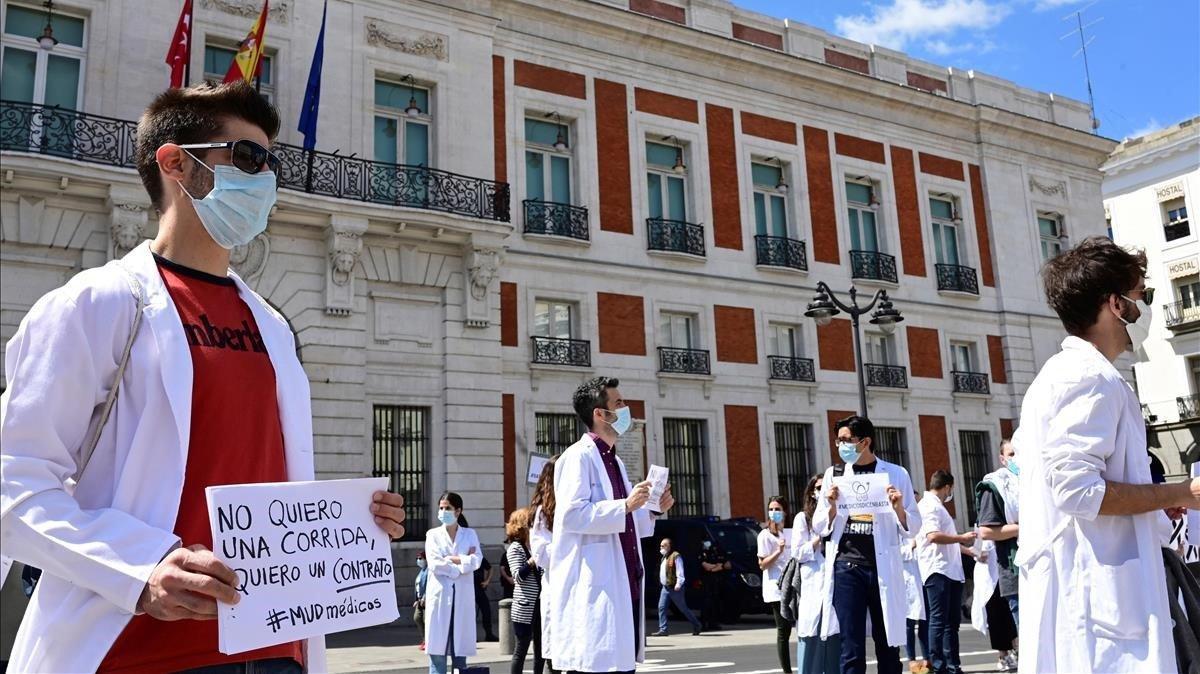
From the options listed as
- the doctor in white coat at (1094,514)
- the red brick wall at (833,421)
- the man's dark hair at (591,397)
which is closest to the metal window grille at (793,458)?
the red brick wall at (833,421)

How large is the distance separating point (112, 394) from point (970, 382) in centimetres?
2856

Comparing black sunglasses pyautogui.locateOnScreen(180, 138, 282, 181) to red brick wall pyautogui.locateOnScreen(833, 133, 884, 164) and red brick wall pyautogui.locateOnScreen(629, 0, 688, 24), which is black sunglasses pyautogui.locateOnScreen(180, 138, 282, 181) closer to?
red brick wall pyautogui.locateOnScreen(629, 0, 688, 24)

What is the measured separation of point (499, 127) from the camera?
72.4ft

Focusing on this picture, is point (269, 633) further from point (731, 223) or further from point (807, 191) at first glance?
point (807, 191)

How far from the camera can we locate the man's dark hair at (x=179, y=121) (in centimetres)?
271

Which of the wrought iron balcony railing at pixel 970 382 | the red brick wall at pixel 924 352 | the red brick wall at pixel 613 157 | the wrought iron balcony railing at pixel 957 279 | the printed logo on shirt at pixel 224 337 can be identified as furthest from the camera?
the wrought iron balcony railing at pixel 957 279

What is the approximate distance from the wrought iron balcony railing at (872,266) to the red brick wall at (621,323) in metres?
7.13

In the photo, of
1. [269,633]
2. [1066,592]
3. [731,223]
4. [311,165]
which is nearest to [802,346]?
[731,223]

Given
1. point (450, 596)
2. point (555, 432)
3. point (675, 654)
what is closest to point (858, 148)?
point (555, 432)

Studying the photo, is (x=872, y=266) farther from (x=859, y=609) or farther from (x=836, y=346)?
(x=859, y=609)

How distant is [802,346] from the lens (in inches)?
1010

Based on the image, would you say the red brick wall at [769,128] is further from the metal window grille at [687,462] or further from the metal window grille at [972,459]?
the metal window grille at [972,459]

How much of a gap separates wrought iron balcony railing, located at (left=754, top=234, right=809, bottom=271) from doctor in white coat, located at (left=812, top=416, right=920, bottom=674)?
18.0 m

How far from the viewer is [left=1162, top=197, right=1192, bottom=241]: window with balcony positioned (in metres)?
41.5
